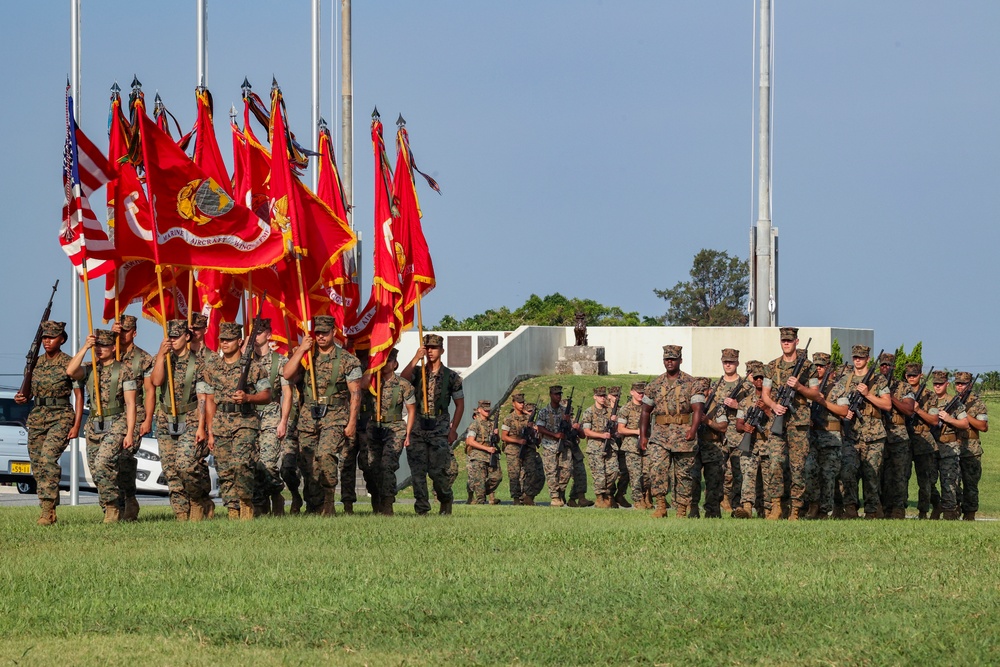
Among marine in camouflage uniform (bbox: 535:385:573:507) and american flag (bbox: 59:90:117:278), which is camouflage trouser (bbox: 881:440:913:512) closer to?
marine in camouflage uniform (bbox: 535:385:573:507)

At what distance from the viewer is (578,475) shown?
23781mm

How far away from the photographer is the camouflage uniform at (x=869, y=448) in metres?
17.7

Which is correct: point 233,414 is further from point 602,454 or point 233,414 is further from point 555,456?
point 555,456

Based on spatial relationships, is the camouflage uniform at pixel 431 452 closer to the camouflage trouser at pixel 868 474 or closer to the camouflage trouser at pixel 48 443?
the camouflage trouser at pixel 48 443

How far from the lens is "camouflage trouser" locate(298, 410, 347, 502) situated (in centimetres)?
1509

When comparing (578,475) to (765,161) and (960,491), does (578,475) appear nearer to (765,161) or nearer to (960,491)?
(960,491)

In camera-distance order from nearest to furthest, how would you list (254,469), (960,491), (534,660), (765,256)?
1. (534,660)
2. (254,469)
3. (960,491)
4. (765,256)

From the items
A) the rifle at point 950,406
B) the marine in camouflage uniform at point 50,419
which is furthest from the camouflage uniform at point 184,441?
the rifle at point 950,406

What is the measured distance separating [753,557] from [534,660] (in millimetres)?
4048

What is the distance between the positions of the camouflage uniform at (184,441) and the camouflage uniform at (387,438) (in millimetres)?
1979

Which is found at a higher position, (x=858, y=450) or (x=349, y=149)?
(x=349, y=149)

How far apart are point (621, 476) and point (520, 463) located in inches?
67.9

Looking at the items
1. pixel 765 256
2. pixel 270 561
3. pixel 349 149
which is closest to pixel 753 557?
pixel 270 561

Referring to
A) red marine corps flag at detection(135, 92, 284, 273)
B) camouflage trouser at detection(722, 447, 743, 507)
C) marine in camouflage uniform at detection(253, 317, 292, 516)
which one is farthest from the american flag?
camouflage trouser at detection(722, 447, 743, 507)
